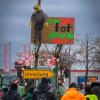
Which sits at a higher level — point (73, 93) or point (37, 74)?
point (37, 74)

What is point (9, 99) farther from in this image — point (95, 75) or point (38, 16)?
point (95, 75)

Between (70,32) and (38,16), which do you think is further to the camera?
(70,32)

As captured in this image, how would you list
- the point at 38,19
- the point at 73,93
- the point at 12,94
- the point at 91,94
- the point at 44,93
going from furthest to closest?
the point at 38,19 → the point at 12,94 → the point at 44,93 → the point at 91,94 → the point at 73,93

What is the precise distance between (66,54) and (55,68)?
44.7 metres

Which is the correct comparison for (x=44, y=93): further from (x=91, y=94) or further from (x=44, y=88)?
(x=91, y=94)

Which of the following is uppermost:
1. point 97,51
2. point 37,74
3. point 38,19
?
point 38,19

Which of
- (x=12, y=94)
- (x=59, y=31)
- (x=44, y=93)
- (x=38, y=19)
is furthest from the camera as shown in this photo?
(x=59, y=31)

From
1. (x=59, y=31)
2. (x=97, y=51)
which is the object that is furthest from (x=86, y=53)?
(x=59, y=31)

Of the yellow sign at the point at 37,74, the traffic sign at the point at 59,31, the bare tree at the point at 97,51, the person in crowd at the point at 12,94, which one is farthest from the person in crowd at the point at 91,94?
the bare tree at the point at 97,51

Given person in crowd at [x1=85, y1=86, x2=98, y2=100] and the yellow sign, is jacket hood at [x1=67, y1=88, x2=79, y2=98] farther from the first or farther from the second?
the yellow sign

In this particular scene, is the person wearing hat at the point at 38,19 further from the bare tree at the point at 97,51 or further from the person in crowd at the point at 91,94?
the bare tree at the point at 97,51

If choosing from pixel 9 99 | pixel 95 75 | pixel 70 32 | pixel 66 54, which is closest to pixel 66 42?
pixel 70 32

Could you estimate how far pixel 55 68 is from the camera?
2611cm

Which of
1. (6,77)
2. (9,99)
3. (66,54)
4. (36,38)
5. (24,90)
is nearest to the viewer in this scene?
(9,99)
